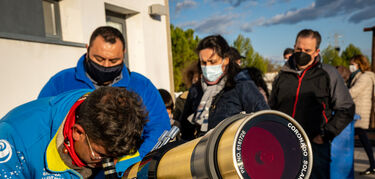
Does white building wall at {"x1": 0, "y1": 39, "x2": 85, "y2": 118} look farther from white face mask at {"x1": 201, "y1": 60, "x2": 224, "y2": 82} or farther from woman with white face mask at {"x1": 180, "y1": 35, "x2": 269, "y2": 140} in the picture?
white face mask at {"x1": 201, "y1": 60, "x2": 224, "y2": 82}

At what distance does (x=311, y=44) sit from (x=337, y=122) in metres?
0.86

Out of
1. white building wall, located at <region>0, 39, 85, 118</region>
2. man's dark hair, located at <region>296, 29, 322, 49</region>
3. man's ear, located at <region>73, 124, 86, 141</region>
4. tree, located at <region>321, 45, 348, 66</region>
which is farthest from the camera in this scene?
tree, located at <region>321, 45, 348, 66</region>

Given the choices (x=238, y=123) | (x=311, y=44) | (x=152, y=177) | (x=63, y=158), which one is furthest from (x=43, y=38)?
(x=238, y=123)

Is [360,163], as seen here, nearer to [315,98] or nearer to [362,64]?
[362,64]

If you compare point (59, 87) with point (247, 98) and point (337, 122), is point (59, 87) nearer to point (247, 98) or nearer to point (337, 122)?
point (247, 98)

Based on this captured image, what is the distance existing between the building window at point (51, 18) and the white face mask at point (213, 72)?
3123 millimetres

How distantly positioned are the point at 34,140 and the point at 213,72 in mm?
1551

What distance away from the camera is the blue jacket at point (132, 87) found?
7.47 feet

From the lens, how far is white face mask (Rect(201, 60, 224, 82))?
2590 millimetres

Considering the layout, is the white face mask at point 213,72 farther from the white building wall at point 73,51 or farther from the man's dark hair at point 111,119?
the white building wall at point 73,51

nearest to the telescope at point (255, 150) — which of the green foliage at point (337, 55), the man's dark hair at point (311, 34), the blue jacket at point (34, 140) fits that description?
the blue jacket at point (34, 140)

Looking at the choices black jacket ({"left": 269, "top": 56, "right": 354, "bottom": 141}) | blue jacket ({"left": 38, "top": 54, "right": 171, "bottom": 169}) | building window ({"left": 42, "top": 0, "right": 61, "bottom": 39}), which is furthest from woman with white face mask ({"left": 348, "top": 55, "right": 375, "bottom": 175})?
building window ({"left": 42, "top": 0, "right": 61, "bottom": 39})

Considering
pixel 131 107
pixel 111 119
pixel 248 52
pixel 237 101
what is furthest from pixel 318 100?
pixel 248 52

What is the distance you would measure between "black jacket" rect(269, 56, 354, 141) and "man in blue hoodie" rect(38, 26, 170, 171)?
4.98 feet
